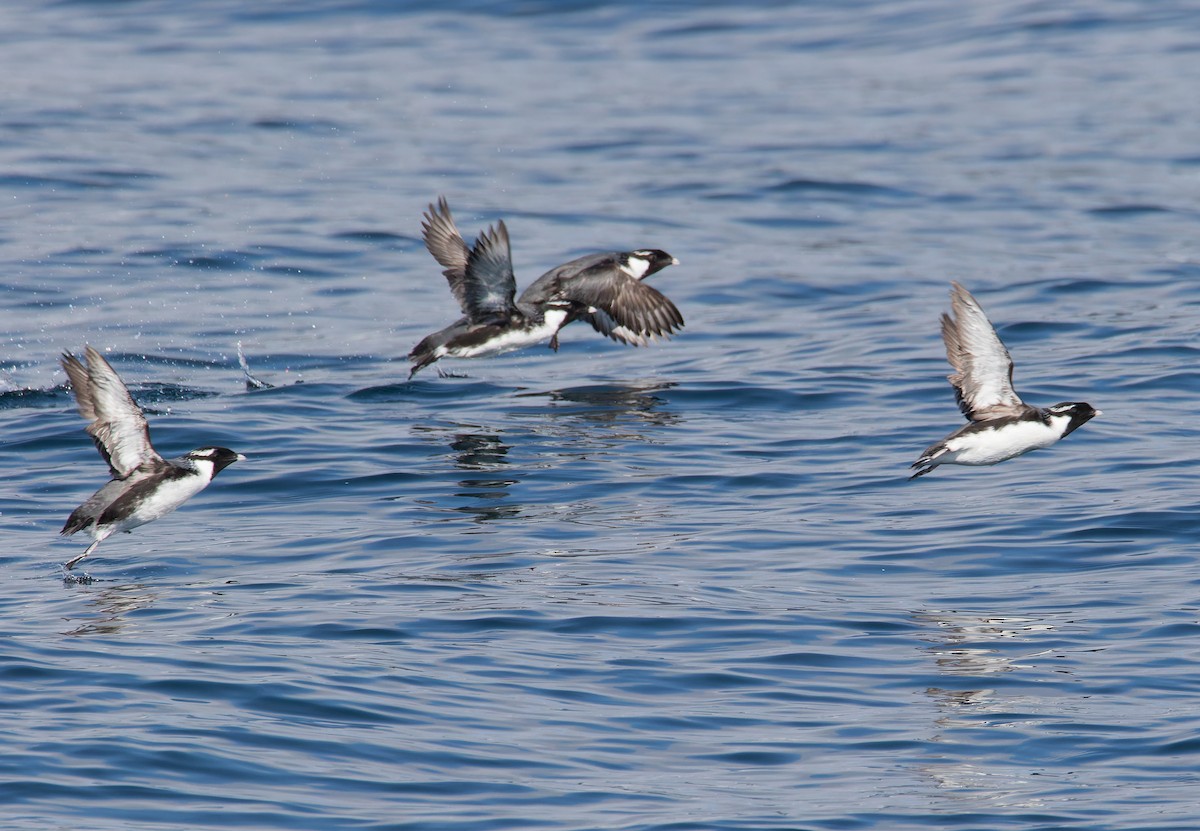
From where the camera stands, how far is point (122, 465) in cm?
1276

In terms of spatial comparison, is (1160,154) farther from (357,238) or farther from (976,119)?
(357,238)

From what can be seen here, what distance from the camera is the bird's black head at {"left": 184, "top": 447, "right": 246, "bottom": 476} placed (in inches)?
498

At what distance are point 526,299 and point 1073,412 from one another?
7.53 meters

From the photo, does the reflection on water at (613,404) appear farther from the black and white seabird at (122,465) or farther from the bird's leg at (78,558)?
the bird's leg at (78,558)

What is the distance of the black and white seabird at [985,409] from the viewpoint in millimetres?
12758

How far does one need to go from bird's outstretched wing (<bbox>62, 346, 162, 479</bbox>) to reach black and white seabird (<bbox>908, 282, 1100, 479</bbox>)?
18.7ft

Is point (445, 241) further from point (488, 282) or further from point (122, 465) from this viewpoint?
point (122, 465)

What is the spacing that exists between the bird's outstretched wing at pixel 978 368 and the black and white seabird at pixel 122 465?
551cm

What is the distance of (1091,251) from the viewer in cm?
2470

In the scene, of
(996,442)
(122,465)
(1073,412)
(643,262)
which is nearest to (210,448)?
(122,465)

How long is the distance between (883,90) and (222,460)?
2488 cm

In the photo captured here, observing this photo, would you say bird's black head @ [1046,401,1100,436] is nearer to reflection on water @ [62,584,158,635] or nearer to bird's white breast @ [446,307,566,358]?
bird's white breast @ [446,307,566,358]

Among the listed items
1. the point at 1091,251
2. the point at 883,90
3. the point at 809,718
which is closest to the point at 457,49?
the point at 883,90

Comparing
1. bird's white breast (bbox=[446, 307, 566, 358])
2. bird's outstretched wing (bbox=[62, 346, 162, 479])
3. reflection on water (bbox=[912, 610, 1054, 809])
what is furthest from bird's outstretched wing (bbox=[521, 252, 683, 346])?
reflection on water (bbox=[912, 610, 1054, 809])
